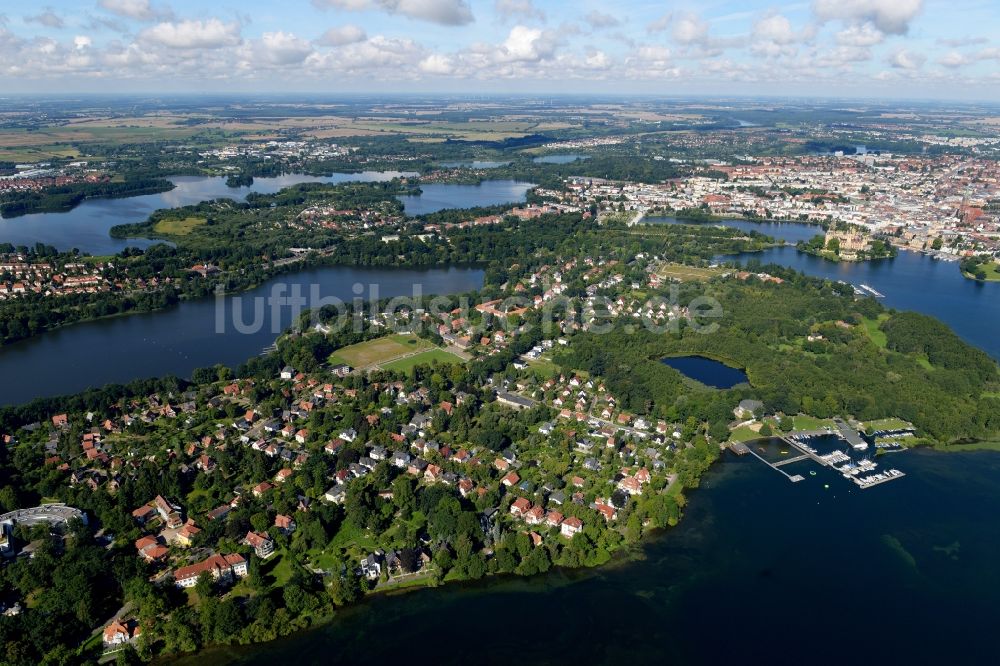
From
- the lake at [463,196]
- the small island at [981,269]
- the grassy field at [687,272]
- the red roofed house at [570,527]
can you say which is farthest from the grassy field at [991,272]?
the red roofed house at [570,527]

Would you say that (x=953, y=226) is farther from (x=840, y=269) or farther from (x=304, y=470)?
(x=304, y=470)

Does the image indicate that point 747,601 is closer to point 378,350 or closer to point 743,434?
point 743,434

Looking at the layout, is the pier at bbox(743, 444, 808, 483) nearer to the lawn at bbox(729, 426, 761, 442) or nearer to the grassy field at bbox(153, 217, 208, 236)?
the lawn at bbox(729, 426, 761, 442)

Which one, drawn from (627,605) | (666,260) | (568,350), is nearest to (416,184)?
(666,260)

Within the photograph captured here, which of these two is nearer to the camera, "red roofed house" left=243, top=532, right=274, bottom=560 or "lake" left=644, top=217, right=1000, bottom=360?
Answer: "red roofed house" left=243, top=532, right=274, bottom=560

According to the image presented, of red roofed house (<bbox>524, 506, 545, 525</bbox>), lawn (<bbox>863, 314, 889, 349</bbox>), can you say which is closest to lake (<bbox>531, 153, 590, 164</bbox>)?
lawn (<bbox>863, 314, 889, 349</bbox>)
